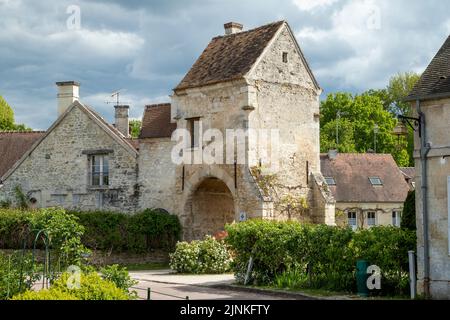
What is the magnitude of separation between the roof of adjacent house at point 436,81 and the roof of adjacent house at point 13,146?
2193 cm

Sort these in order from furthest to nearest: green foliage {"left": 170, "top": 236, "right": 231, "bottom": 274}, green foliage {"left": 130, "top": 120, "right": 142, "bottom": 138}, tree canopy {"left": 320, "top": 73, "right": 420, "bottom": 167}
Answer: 1. green foliage {"left": 130, "top": 120, "right": 142, "bottom": 138}
2. tree canopy {"left": 320, "top": 73, "right": 420, "bottom": 167}
3. green foliage {"left": 170, "top": 236, "right": 231, "bottom": 274}

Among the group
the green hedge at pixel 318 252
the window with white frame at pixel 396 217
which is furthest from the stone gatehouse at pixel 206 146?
the window with white frame at pixel 396 217

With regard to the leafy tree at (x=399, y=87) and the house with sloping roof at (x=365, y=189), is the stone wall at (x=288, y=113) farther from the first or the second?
the leafy tree at (x=399, y=87)

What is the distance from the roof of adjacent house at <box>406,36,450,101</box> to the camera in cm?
1612

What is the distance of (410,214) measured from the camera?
1747 cm

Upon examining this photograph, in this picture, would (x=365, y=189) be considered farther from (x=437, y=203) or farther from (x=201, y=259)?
(x=437, y=203)

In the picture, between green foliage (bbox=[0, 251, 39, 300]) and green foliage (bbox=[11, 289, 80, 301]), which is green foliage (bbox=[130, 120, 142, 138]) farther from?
green foliage (bbox=[11, 289, 80, 301])

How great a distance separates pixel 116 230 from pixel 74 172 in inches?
190

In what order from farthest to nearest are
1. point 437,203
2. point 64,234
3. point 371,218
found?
point 371,218
point 64,234
point 437,203

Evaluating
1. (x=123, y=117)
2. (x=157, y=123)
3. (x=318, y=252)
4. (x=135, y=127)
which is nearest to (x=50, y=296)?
(x=318, y=252)

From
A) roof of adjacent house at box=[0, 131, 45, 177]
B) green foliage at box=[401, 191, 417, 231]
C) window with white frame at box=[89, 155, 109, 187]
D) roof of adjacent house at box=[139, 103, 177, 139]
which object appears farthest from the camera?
roof of adjacent house at box=[0, 131, 45, 177]

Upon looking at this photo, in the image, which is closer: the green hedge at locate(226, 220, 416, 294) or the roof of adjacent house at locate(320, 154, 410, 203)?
the green hedge at locate(226, 220, 416, 294)

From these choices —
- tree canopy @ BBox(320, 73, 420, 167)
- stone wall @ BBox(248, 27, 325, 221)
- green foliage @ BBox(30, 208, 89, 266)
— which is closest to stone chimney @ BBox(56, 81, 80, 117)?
stone wall @ BBox(248, 27, 325, 221)

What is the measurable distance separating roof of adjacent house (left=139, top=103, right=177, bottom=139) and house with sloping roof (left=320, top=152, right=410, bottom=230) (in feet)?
49.4
